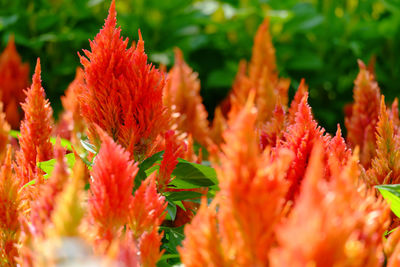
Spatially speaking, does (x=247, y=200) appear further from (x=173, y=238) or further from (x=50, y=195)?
(x=173, y=238)

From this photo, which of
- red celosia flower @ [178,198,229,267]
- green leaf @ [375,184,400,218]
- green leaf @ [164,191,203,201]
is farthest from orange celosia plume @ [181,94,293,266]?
green leaf @ [164,191,203,201]

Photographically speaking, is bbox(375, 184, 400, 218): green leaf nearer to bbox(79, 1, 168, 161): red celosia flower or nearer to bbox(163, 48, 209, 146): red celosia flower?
bbox(79, 1, 168, 161): red celosia flower

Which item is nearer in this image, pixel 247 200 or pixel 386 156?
pixel 247 200

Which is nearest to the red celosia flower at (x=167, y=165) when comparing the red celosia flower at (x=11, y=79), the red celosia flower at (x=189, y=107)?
the red celosia flower at (x=189, y=107)

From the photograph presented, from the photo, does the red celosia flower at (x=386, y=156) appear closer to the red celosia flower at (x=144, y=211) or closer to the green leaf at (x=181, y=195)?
the green leaf at (x=181, y=195)

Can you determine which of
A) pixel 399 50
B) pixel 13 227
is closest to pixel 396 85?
pixel 399 50

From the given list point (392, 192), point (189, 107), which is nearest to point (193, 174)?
point (392, 192)
